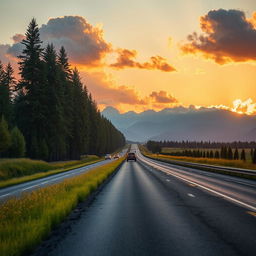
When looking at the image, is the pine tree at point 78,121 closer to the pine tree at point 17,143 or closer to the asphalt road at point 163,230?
the pine tree at point 17,143

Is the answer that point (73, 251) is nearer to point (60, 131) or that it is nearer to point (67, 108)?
point (60, 131)

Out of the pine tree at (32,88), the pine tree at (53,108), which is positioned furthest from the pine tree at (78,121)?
the pine tree at (32,88)

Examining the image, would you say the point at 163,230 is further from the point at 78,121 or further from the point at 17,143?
the point at 78,121

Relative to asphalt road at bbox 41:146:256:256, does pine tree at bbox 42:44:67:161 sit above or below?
above

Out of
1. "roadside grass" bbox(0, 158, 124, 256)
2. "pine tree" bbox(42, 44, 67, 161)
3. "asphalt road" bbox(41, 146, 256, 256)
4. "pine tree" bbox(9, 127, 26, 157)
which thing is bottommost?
"asphalt road" bbox(41, 146, 256, 256)

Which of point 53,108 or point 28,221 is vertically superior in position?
point 53,108

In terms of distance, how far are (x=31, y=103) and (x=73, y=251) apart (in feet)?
154

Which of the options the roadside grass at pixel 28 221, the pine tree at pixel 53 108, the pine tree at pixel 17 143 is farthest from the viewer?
the pine tree at pixel 53 108

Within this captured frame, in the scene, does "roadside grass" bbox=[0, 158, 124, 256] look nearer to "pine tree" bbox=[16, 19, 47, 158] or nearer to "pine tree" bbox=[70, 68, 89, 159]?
"pine tree" bbox=[16, 19, 47, 158]

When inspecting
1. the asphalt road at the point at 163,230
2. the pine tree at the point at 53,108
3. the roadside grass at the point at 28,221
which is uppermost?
the pine tree at the point at 53,108

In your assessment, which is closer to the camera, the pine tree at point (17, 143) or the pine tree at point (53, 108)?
the pine tree at point (17, 143)

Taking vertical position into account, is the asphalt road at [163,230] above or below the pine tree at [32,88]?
below

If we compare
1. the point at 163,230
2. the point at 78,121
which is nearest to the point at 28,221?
the point at 163,230

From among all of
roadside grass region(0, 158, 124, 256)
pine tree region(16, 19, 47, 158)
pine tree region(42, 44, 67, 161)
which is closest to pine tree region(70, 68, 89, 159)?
pine tree region(42, 44, 67, 161)
